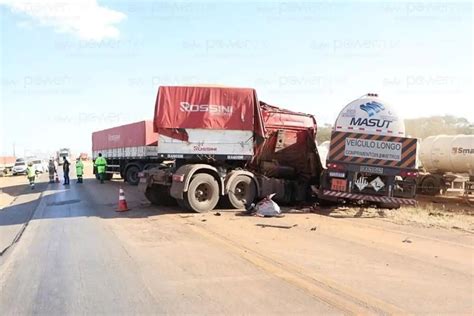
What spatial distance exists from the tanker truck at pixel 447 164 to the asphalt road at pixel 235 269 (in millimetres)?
11112

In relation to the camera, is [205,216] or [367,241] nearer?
[367,241]

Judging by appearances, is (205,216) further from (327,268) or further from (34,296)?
(34,296)

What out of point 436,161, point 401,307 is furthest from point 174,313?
point 436,161

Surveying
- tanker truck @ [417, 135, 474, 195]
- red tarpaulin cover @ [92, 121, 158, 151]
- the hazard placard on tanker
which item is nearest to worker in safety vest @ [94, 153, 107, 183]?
red tarpaulin cover @ [92, 121, 158, 151]

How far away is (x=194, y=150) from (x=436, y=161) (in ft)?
42.8

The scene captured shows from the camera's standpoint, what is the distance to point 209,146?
43.4 ft

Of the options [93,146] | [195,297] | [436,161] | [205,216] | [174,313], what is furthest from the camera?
[93,146]

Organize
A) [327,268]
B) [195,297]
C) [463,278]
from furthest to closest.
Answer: [327,268] < [463,278] < [195,297]

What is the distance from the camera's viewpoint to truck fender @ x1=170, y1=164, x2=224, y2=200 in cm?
1259

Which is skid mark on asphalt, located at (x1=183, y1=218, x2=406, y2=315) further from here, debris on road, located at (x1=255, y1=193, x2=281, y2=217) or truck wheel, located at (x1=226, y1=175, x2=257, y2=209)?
truck wheel, located at (x1=226, y1=175, x2=257, y2=209)

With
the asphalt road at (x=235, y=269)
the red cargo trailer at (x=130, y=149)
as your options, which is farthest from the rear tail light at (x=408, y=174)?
the red cargo trailer at (x=130, y=149)

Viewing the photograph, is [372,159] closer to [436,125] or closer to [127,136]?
[127,136]

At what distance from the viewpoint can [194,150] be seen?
43.1 ft

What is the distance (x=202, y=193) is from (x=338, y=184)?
3707mm
